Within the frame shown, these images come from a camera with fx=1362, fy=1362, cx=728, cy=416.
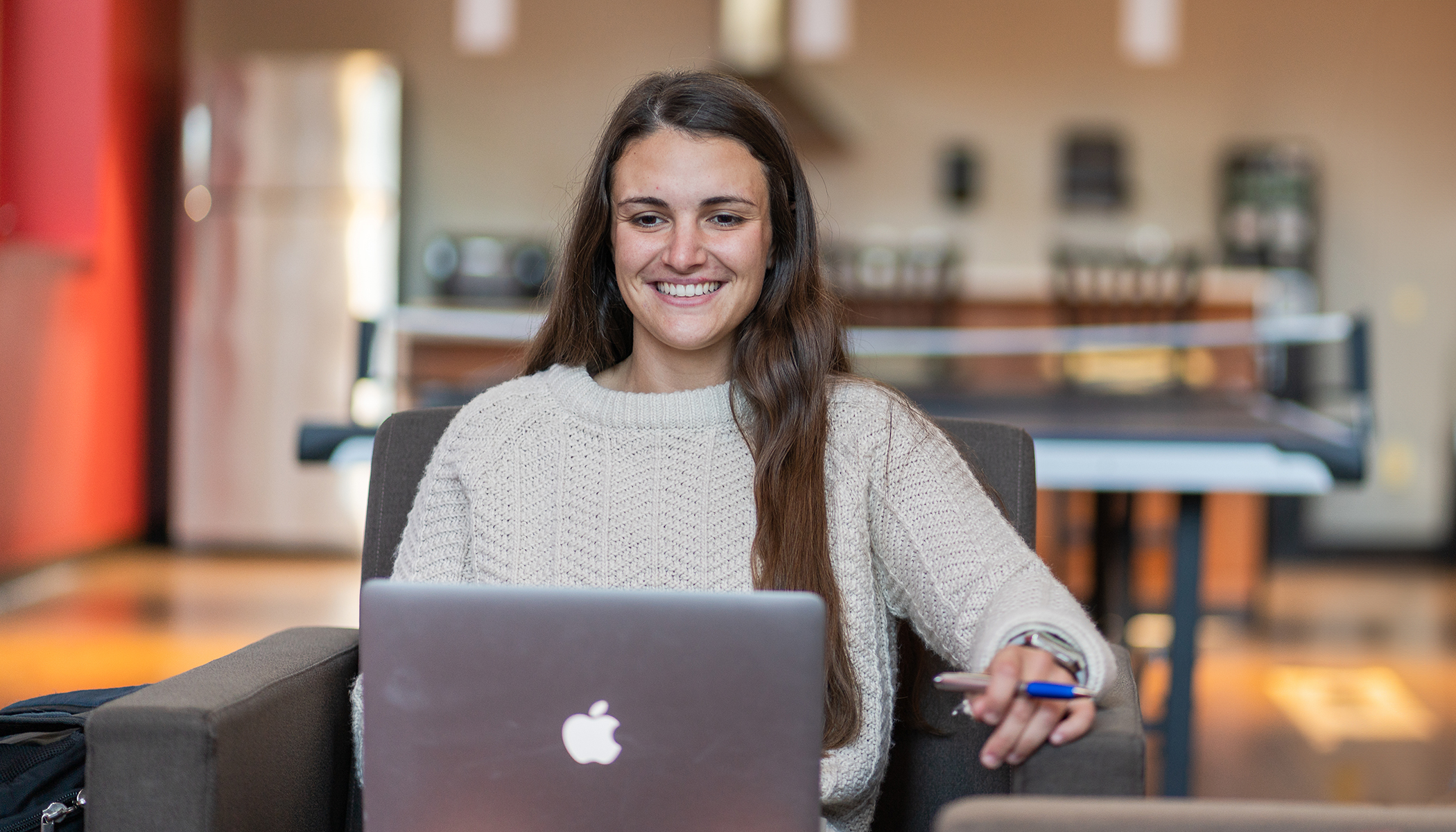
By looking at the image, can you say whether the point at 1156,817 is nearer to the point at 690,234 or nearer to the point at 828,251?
the point at 690,234

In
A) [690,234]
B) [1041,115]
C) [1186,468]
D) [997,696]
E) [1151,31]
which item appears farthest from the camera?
[1041,115]

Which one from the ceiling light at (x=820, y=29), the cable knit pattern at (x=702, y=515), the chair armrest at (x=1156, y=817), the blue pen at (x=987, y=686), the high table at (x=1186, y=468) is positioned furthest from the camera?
the ceiling light at (x=820, y=29)

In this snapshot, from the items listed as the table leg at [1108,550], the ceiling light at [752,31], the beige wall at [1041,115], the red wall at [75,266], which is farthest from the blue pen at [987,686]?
the beige wall at [1041,115]

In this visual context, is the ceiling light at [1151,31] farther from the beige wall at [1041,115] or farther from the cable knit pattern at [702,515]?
the cable knit pattern at [702,515]

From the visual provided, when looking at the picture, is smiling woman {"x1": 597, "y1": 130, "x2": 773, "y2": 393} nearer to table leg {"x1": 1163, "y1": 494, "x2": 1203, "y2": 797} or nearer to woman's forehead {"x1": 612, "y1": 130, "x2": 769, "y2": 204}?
woman's forehead {"x1": 612, "y1": 130, "x2": 769, "y2": 204}

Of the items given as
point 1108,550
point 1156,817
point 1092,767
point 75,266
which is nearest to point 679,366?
point 1092,767

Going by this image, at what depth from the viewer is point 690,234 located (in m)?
1.34

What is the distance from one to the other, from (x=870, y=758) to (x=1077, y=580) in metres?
3.27

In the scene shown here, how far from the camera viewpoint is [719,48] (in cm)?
568

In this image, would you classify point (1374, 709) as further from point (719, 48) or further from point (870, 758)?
point (719, 48)

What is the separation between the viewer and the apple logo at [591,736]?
90cm

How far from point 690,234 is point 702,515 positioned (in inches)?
10.9

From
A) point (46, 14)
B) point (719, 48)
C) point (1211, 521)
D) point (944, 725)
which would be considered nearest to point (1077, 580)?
point (1211, 521)

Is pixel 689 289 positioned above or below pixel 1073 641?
above
